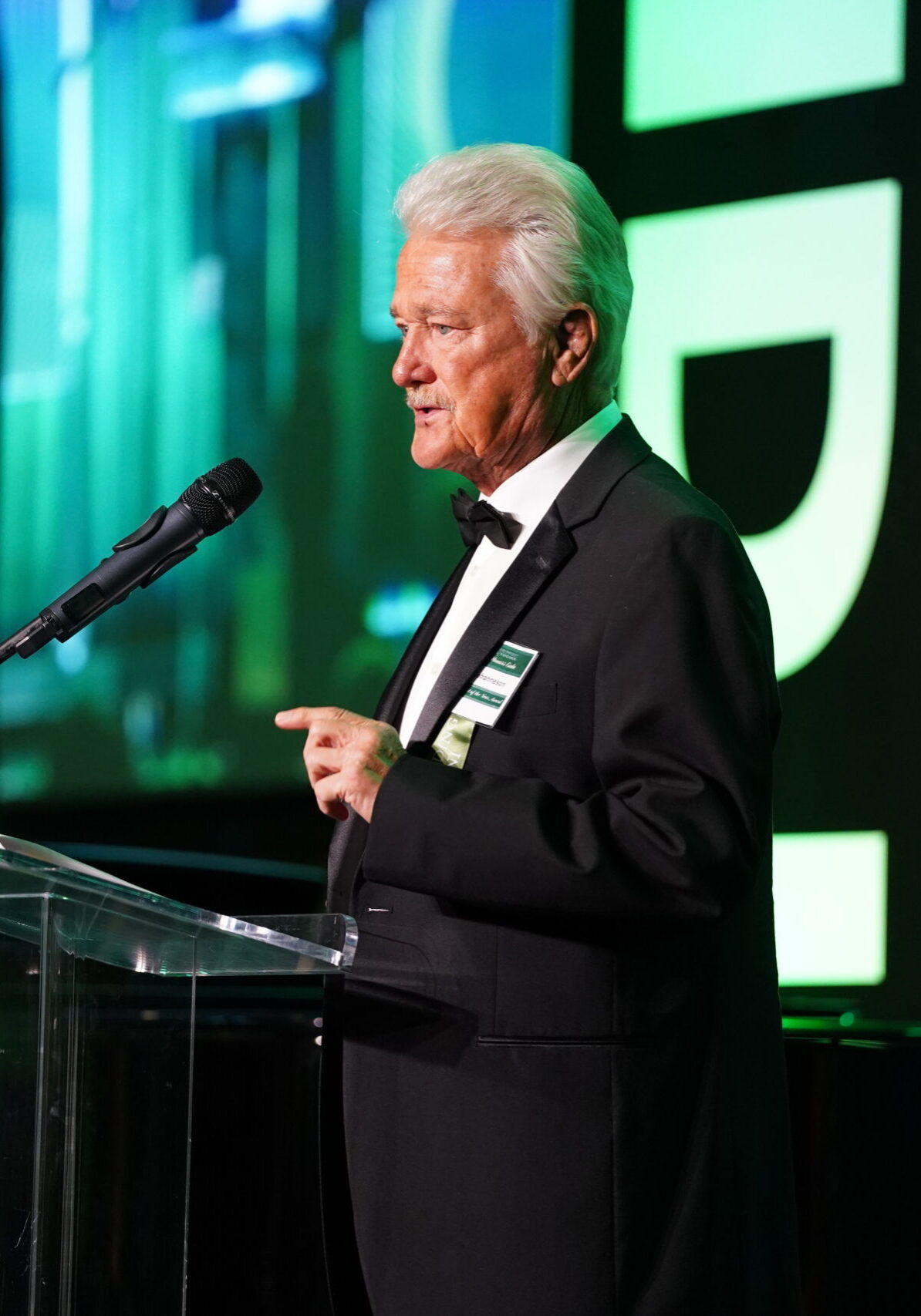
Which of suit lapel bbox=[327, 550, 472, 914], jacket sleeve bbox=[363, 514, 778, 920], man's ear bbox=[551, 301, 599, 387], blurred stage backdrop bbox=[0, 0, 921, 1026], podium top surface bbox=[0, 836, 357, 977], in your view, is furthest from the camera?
blurred stage backdrop bbox=[0, 0, 921, 1026]

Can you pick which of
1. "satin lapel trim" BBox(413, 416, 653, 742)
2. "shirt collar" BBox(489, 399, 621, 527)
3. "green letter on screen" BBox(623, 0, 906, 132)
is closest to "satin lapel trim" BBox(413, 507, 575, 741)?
"satin lapel trim" BBox(413, 416, 653, 742)

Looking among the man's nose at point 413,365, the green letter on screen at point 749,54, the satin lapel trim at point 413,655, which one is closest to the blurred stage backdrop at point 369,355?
the green letter on screen at point 749,54

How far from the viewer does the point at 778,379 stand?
290 cm

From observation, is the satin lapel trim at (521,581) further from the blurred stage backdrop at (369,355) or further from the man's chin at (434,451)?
the blurred stage backdrop at (369,355)

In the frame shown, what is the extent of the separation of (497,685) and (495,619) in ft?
0.27

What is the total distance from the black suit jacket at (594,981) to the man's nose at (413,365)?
346 millimetres

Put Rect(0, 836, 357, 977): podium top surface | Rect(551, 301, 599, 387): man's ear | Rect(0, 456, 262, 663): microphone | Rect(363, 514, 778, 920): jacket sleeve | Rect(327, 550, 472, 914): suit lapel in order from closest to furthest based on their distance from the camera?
Rect(0, 836, 357, 977): podium top surface < Rect(363, 514, 778, 920): jacket sleeve < Rect(0, 456, 262, 663): microphone < Rect(327, 550, 472, 914): suit lapel < Rect(551, 301, 599, 387): man's ear

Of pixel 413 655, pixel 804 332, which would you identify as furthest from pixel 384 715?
pixel 804 332

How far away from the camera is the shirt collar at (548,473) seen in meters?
1.69

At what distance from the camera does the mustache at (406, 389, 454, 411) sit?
1741 mm

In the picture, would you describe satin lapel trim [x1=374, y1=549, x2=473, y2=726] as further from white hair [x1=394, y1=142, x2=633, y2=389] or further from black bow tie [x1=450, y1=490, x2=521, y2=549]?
white hair [x1=394, y1=142, x2=633, y2=389]

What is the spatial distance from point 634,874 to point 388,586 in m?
1.99

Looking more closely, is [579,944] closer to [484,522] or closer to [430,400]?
[484,522]

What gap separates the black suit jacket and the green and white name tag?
0.5 inches
